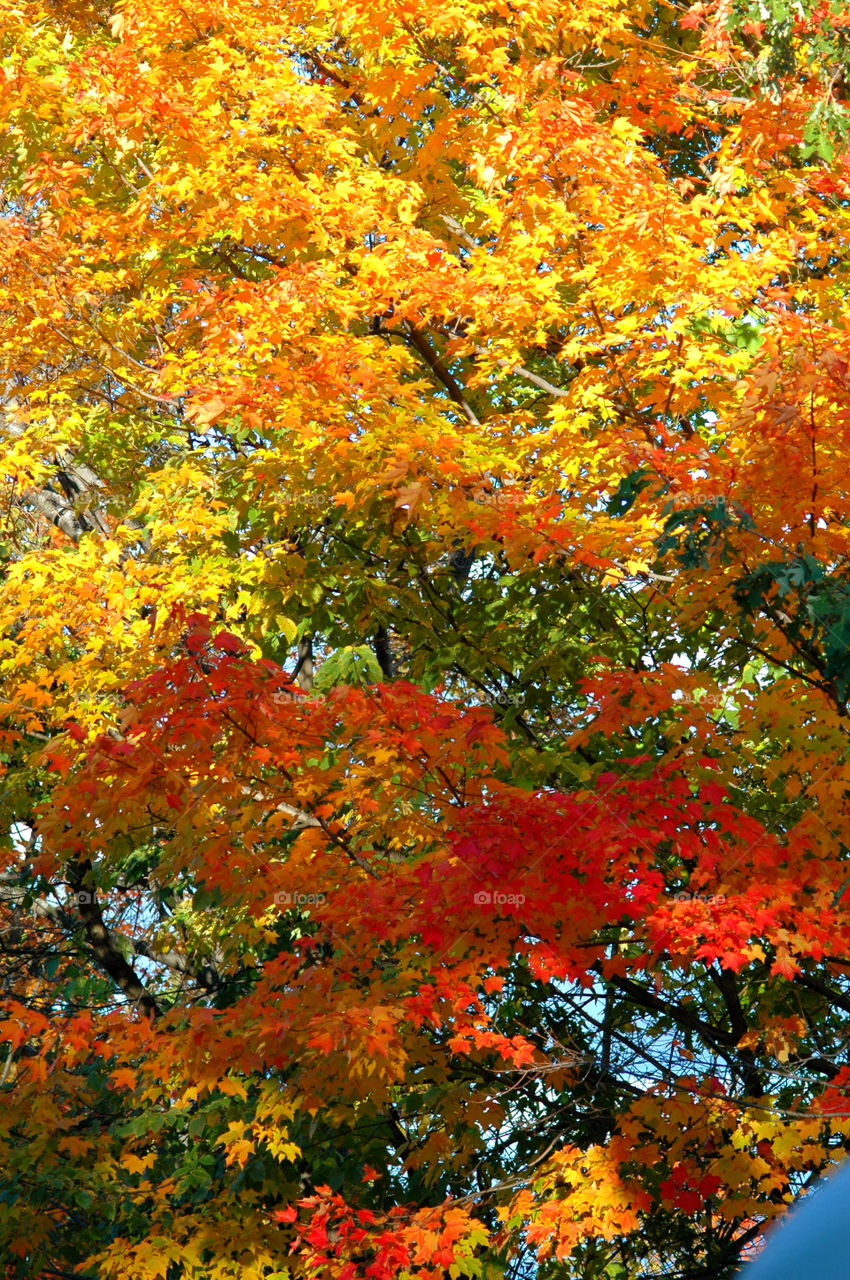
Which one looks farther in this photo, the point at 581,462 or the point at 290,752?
the point at 581,462

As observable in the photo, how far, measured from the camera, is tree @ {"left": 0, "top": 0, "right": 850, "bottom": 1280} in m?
5.29

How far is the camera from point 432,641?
7953mm

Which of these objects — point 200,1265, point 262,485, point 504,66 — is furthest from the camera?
point 262,485

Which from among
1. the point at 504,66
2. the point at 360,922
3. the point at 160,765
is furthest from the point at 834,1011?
the point at 504,66

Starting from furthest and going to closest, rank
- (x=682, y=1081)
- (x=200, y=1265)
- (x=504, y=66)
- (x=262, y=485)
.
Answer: (x=262, y=485) < (x=504, y=66) < (x=200, y=1265) < (x=682, y=1081)

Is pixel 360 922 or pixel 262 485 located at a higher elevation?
pixel 262 485

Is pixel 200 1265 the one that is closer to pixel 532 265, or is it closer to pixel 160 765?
pixel 160 765

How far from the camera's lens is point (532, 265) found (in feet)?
22.5

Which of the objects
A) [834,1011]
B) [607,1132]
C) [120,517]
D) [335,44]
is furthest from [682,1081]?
[335,44]

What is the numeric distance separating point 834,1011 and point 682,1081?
2.23 metres

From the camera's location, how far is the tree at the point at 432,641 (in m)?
5.29

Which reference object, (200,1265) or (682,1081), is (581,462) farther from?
(200,1265)

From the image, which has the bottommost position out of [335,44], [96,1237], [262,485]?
[96,1237]

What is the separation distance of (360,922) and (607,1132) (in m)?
2.27
